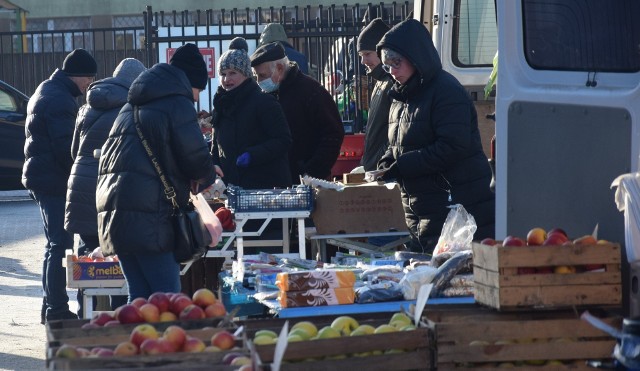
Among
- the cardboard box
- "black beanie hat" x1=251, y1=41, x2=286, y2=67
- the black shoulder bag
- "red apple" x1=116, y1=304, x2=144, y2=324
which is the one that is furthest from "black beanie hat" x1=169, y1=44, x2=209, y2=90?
"red apple" x1=116, y1=304, x2=144, y2=324

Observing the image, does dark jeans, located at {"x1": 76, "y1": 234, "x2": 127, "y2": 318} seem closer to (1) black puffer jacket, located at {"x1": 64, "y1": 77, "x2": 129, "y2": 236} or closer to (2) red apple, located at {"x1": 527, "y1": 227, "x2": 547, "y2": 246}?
(1) black puffer jacket, located at {"x1": 64, "y1": 77, "x2": 129, "y2": 236}

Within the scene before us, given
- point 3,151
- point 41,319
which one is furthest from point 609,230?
point 3,151

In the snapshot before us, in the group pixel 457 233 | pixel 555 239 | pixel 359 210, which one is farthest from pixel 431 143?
pixel 555 239

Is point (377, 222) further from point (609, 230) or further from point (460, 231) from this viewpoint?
point (609, 230)

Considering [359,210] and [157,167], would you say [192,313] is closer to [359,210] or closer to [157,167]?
[157,167]

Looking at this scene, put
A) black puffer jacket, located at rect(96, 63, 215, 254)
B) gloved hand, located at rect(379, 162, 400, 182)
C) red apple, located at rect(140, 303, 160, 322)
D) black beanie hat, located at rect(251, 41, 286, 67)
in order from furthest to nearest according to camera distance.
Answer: black beanie hat, located at rect(251, 41, 286, 67), gloved hand, located at rect(379, 162, 400, 182), black puffer jacket, located at rect(96, 63, 215, 254), red apple, located at rect(140, 303, 160, 322)

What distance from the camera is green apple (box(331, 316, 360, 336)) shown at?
419cm

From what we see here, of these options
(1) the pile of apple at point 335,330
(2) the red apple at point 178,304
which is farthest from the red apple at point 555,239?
(2) the red apple at point 178,304

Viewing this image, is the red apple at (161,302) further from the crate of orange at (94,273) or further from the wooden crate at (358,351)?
the crate of orange at (94,273)

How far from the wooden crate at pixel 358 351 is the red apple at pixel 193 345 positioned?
0.28 metres

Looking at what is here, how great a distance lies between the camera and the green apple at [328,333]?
409 cm

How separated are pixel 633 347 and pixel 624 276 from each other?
3.30ft

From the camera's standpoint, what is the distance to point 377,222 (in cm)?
815

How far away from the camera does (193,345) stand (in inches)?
143
